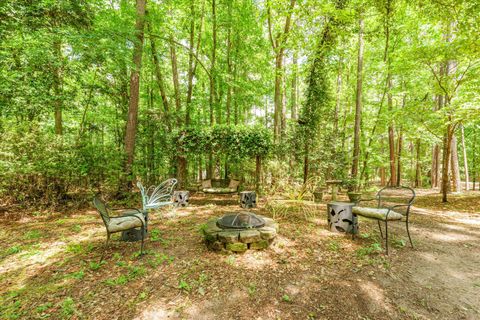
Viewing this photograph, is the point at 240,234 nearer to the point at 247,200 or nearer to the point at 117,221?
the point at 117,221

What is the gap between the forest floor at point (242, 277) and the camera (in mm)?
2023

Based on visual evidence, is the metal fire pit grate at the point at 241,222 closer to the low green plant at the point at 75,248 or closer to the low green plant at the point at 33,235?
the low green plant at the point at 75,248

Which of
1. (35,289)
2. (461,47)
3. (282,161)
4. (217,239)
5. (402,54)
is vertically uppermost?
(402,54)

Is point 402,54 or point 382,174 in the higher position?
point 402,54

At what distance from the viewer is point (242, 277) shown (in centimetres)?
257

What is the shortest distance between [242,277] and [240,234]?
680 mm

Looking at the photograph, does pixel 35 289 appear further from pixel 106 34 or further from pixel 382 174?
pixel 382 174

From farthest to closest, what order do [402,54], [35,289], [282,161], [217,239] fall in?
[282,161]
[402,54]
[217,239]
[35,289]

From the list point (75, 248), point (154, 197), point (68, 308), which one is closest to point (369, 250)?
point (68, 308)

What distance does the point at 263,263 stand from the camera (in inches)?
113

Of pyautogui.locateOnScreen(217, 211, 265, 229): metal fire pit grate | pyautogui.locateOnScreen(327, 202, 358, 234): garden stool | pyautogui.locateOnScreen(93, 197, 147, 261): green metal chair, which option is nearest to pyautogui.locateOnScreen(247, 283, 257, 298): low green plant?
pyautogui.locateOnScreen(217, 211, 265, 229): metal fire pit grate

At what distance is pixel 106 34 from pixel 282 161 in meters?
7.07

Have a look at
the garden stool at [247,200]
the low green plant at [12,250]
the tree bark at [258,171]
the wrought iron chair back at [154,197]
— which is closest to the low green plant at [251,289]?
the wrought iron chair back at [154,197]

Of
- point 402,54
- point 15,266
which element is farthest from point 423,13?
point 15,266
